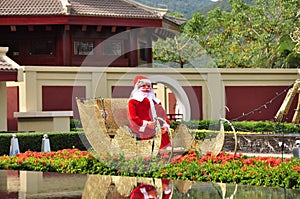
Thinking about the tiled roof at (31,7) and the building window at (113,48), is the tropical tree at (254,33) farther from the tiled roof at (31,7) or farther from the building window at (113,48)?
the tiled roof at (31,7)

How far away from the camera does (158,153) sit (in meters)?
11.8

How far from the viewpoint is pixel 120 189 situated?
330 inches

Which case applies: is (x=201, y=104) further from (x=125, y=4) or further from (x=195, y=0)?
(x=195, y=0)

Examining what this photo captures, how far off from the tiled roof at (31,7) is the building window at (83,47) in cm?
159

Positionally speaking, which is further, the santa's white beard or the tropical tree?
the tropical tree

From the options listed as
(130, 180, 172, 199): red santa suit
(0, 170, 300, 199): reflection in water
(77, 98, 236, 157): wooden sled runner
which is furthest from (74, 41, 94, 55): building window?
(130, 180, 172, 199): red santa suit

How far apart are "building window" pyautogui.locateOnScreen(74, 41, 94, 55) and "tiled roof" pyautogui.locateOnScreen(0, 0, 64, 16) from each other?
5.23ft

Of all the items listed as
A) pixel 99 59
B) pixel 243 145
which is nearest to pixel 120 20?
pixel 99 59

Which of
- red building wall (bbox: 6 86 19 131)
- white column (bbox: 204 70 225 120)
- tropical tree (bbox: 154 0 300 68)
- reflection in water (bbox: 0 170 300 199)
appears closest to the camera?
reflection in water (bbox: 0 170 300 199)

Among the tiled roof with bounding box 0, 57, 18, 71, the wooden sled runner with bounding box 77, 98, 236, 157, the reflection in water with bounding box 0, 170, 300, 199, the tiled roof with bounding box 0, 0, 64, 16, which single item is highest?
the tiled roof with bounding box 0, 0, 64, 16

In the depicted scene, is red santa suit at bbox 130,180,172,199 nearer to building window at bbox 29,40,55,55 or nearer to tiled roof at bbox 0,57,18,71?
tiled roof at bbox 0,57,18,71

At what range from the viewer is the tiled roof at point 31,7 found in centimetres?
2439

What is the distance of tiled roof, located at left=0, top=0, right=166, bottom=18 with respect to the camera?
24.5 m

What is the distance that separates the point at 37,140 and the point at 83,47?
8.55m
